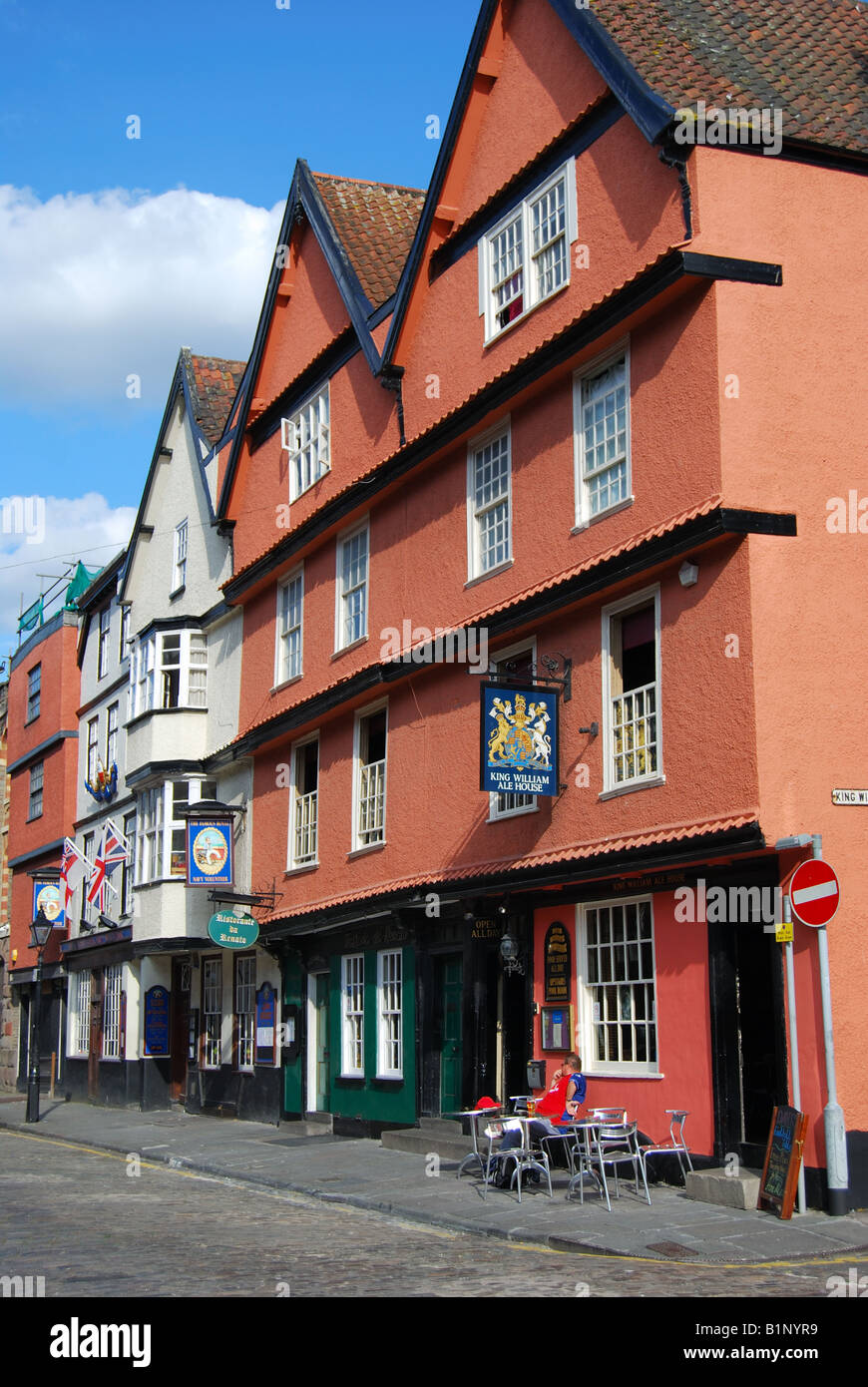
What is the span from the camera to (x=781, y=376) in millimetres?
14898

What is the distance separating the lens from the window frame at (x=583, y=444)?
1614 centimetres

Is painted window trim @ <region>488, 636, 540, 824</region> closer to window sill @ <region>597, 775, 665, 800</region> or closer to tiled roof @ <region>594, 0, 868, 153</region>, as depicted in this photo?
window sill @ <region>597, 775, 665, 800</region>

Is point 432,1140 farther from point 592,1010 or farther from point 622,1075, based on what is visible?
point 622,1075

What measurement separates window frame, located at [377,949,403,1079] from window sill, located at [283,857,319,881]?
2.70 meters

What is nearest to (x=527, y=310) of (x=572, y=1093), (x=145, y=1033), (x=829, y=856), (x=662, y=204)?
(x=662, y=204)

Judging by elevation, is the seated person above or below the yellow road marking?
above

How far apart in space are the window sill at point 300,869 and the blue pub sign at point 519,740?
27.6 feet

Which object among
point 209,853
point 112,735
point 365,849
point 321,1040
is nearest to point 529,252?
point 365,849

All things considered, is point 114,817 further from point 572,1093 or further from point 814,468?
point 814,468

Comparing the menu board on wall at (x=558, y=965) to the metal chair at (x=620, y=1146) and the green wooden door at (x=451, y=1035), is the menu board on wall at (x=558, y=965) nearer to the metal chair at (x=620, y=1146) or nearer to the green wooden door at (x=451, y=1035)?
the metal chair at (x=620, y=1146)

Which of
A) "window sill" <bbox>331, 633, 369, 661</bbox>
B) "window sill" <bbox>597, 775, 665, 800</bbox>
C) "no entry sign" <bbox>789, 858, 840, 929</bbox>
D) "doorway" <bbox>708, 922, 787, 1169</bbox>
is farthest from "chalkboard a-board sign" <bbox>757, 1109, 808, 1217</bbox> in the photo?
"window sill" <bbox>331, 633, 369, 661</bbox>

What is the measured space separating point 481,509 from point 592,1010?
6864mm

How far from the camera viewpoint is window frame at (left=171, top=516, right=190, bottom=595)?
104 feet

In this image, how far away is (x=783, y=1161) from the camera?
12.8 meters
